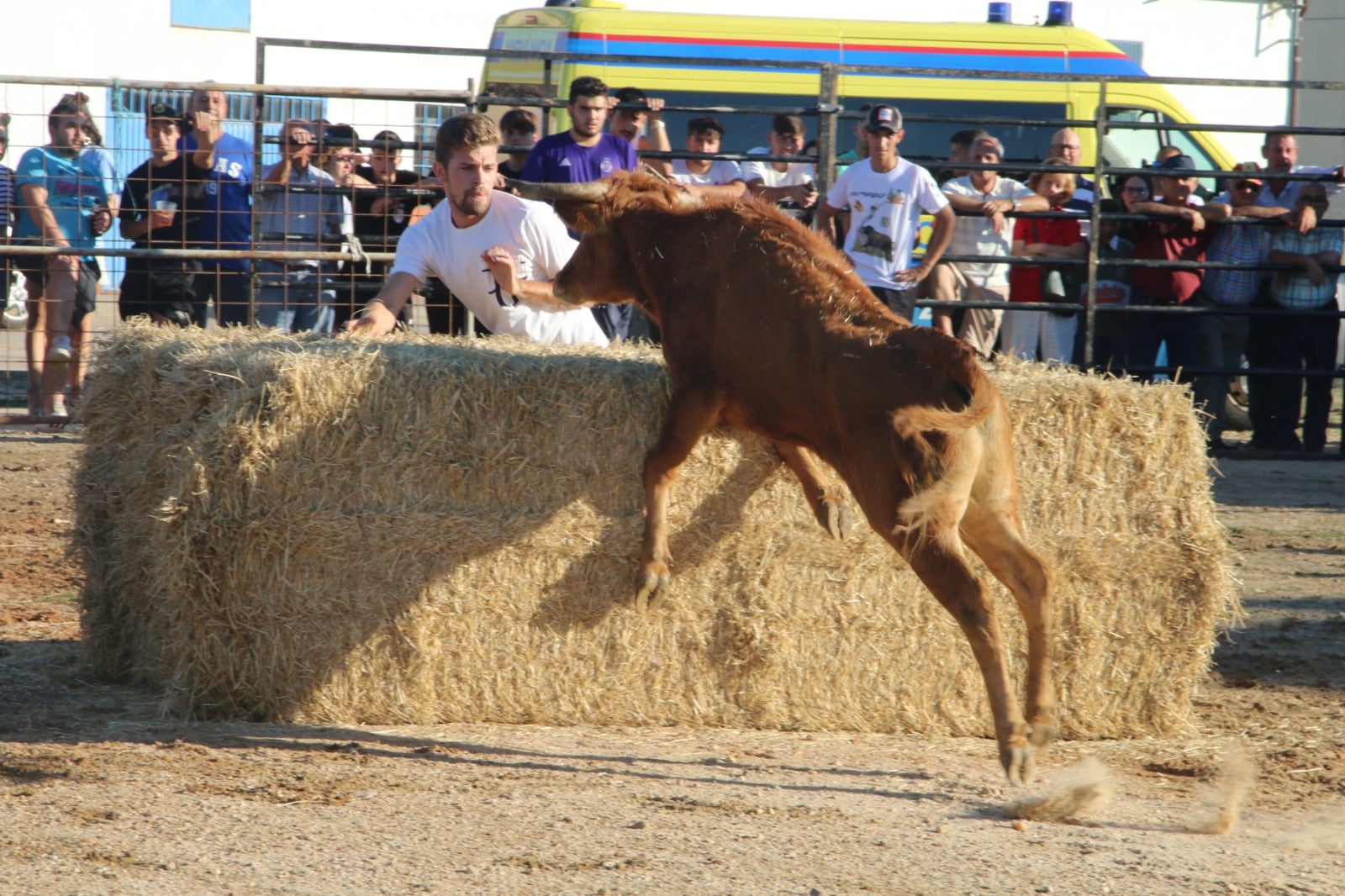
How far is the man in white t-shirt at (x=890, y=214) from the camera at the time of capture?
8.33m

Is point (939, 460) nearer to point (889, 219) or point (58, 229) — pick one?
point (889, 219)

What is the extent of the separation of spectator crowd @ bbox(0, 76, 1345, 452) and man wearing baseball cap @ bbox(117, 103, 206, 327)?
0.05ft

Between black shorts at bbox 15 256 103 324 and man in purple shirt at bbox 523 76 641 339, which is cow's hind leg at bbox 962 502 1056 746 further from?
black shorts at bbox 15 256 103 324

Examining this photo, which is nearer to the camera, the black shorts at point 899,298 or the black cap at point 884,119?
the black cap at point 884,119

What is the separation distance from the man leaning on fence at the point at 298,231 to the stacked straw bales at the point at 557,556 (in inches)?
164

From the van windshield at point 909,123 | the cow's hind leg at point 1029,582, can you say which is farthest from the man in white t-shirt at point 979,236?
the cow's hind leg at point 1029,582

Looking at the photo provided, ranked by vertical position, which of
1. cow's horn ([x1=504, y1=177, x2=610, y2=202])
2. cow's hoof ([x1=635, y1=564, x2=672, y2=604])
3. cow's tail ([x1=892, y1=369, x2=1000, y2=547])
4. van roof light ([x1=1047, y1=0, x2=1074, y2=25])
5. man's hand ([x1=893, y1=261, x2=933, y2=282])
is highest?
van roof light ([x1=1047, y1=0, x2=1074, y2=25])

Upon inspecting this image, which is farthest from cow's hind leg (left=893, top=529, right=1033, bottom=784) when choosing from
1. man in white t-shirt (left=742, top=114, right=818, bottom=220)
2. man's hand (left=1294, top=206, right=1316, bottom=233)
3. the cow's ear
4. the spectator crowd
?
man's hand (left=1294, top=206, right=1316, bottom=233)

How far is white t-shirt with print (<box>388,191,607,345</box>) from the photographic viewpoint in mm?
5613

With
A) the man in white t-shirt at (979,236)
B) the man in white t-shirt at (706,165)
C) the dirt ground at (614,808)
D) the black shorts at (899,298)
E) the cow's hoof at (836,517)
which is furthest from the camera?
the man in white t-shirt at (706,165)

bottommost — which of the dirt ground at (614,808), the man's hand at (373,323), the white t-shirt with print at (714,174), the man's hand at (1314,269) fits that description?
the dirt ground at (614,808)

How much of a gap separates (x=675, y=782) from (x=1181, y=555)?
6.55 feet

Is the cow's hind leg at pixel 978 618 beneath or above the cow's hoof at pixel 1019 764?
above

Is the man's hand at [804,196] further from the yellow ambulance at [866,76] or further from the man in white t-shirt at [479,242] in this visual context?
Result: the man in white t-shirt at [479,242]
